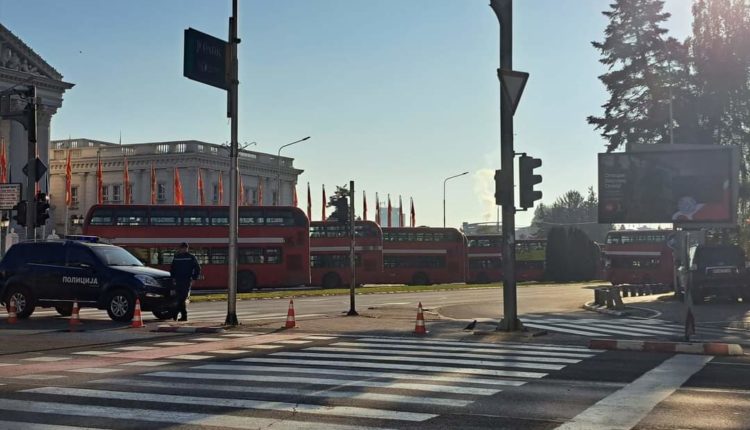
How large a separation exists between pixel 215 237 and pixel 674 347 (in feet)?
88.1

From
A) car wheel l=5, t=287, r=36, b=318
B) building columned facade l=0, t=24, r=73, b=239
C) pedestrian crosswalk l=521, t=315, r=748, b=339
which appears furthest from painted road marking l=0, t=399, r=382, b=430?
building columned facade l=0, t=24, r=73, b=239

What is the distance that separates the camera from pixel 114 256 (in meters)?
18.9

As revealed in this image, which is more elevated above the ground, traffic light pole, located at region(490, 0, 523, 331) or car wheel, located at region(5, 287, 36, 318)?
traffic light pole, located at region(490, 0, 523, 331)

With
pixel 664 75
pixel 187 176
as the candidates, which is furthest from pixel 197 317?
pixel 187 176

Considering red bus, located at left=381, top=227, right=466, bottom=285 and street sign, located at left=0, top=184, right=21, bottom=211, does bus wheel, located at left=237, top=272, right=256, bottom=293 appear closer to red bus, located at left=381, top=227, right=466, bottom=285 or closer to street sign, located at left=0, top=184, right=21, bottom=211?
red bus, located at left=381, top=227, right=466, bottom=285

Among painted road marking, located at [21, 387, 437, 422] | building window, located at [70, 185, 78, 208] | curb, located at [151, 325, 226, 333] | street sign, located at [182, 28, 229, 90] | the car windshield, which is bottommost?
curb, located at [151, 325, 226, 333]

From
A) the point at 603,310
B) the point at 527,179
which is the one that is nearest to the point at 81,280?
the point at 527,179

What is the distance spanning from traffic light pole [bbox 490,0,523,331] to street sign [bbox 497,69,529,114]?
0.13 metres

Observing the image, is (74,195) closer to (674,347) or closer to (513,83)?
(513,83)

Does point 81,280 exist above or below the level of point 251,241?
below

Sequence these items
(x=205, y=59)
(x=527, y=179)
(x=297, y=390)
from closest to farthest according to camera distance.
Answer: (x=297, y=390) < (x=527, y=179) < (x=205, y=59)

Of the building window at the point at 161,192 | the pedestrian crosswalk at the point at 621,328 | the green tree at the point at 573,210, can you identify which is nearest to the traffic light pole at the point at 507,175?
the pedestrian crosswalk at the point at 621,328

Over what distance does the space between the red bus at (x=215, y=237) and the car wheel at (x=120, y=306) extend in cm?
1748

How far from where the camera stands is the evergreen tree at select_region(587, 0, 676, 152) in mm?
45188
